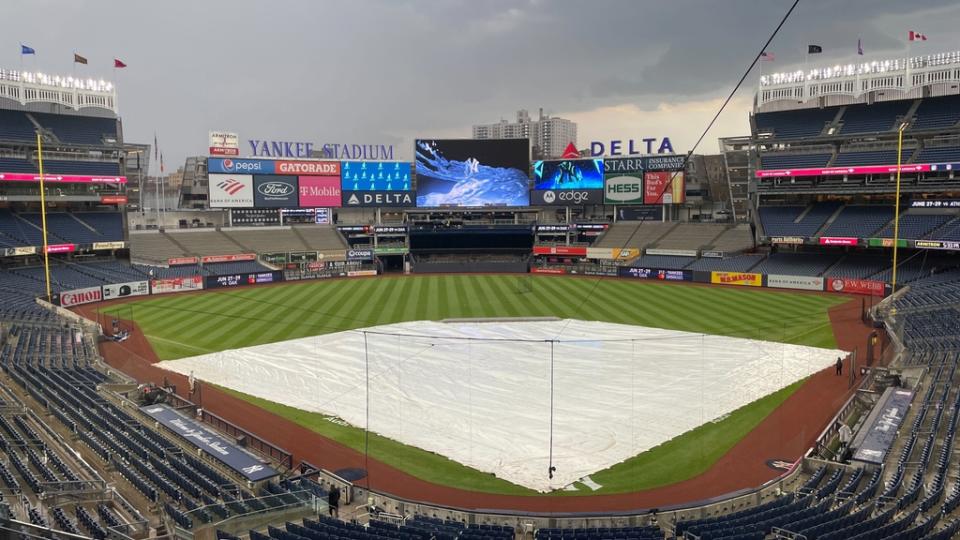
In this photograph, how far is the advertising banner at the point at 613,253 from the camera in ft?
207

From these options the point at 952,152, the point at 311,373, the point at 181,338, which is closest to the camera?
the point at 311,373

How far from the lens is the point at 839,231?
50938 millimetres

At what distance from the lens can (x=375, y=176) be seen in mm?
69625

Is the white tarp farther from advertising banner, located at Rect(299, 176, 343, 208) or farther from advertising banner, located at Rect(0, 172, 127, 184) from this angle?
advertising banner, located at Rect(299, 176, 343, 208)

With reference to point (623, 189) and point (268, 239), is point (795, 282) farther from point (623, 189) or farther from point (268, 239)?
point (268, 239)

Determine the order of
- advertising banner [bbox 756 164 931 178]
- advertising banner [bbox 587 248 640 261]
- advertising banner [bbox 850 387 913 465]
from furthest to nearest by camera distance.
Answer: advertising banner [bbox 587 248 640 261] < advertising banner [bbox 756 164 931 178] < advertising banner [bbox 850 387 913 465]

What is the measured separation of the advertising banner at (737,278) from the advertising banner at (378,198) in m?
34.1

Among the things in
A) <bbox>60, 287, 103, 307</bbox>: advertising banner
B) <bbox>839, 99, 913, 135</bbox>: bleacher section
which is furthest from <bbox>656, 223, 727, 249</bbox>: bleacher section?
<bbox>60, 287, 103, 307</bbox>: advertising banner

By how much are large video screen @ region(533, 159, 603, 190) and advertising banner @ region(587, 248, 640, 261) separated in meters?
7.85

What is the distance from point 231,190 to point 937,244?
62.1m

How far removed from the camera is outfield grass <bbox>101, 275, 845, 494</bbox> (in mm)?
17812

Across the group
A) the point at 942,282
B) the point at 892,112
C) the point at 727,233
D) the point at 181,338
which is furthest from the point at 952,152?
the point at 181,338

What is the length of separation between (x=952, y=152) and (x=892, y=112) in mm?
6887

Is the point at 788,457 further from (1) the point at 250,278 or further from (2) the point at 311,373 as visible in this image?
(1) the point at 250,278
